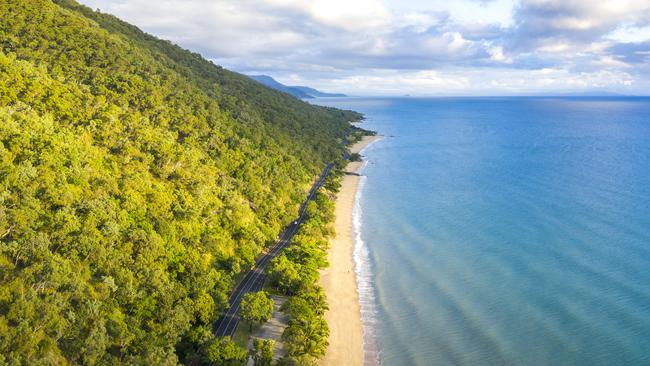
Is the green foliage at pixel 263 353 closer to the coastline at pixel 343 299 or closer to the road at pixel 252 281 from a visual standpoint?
the road at pixel 252 281

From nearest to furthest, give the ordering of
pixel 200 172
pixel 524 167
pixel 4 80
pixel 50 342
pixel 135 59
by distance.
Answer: pixel 50 342
pixel 4 80
pixel 200 172
pixel 135 59
pixel 524 167

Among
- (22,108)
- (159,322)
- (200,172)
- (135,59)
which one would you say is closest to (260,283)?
(159,322)

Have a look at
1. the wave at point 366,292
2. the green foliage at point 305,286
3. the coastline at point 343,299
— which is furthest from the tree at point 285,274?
the wave at point 366,292

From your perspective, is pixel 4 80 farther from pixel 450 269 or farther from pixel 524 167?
pixel 524 167

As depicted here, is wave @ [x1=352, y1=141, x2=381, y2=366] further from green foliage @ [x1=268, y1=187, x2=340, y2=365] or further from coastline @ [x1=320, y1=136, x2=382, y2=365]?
green foliage @ [x1=268, y1=187, x2=340, y2=365]

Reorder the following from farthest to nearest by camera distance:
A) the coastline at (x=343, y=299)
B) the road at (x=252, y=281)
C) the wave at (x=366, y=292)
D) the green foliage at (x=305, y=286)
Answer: the road at (x=252, y=281) → the wave at (x=366, y=292) → the coastline at (x=343, y=299) → the green foliage at (x=305, y=286)

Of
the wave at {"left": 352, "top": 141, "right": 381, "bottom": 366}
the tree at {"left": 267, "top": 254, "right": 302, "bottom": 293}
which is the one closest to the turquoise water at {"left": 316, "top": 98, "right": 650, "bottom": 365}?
the wave at {"left": 352, "top": 141, "right": 381, "bottom": 366}

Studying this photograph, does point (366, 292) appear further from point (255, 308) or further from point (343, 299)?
point (255, 308)
